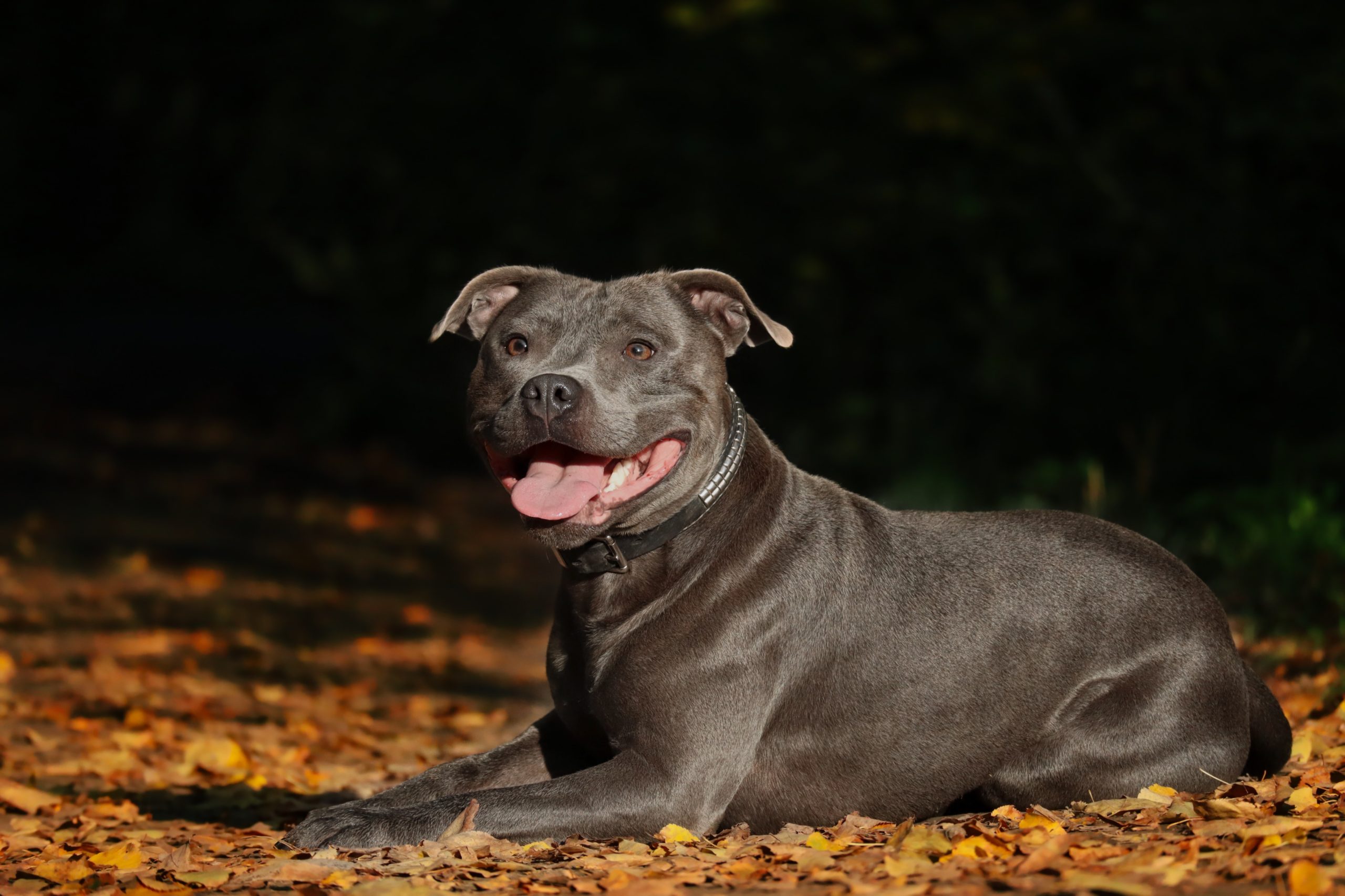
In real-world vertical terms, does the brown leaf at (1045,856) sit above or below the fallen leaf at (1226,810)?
above

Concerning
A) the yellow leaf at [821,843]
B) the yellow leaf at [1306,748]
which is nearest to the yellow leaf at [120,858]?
the yellow leaf at [821,843]

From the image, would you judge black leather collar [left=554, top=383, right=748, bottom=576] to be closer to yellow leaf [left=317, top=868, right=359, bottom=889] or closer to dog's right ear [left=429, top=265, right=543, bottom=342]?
dog's right ear [left=429, top=265, right=543, bottom=342]

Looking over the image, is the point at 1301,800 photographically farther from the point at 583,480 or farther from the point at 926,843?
the point at 583,480

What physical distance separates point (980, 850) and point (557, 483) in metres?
1.68

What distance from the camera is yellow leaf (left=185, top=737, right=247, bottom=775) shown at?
21.2 feet

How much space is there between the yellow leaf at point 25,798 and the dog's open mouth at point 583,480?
2348 mm

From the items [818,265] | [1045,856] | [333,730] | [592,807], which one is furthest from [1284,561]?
[818,265]

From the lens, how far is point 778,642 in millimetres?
4676

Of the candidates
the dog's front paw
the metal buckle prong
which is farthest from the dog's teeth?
the dog's front paw

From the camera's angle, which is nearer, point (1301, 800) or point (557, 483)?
point (1301, 800)

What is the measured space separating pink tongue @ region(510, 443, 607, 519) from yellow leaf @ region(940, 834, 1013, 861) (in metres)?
1.52

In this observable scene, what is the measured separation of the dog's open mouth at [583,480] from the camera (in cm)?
459

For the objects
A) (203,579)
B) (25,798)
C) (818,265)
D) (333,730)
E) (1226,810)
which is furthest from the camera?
(818,265)

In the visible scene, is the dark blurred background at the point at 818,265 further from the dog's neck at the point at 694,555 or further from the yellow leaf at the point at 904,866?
the yellow leaf at the point at 904,866
